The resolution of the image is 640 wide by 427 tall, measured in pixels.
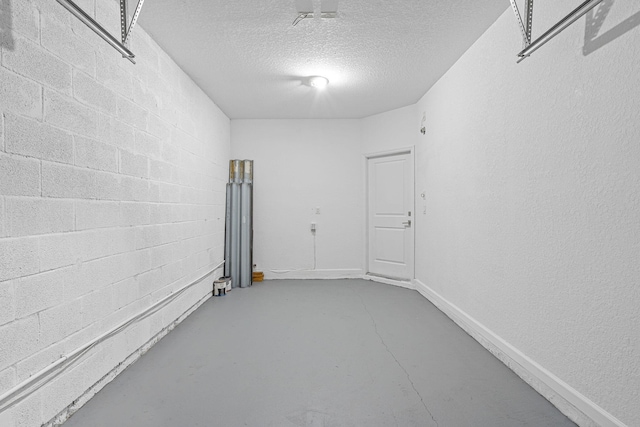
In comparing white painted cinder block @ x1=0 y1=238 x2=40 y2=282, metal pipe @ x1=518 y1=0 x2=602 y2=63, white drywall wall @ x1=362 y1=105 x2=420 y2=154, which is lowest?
white painted cinder block @ x1=0 y1=238 x2=40 y2=282

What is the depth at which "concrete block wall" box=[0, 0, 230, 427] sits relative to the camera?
53.4 inches

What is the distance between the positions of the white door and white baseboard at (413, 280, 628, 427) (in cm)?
173

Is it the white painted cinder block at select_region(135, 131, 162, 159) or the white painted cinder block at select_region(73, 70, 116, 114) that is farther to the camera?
the white painted cinder block at select_region(135, 131, 162, 159)

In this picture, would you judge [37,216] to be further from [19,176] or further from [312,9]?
[312,9]

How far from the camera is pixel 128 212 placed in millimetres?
2186

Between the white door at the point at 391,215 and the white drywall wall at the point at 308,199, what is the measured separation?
0.70ft

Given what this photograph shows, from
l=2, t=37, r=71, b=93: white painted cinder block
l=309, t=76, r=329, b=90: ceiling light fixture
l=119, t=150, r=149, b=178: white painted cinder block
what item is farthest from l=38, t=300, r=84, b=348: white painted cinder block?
l=309, t=76, r=329, b=90: ceiling light fixture

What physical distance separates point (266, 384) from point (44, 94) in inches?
77.7

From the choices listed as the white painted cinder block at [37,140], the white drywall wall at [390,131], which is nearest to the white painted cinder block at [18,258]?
the white painted cinder block at [37,140]

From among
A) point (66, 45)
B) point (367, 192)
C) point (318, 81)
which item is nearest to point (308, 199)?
point (367, 192)

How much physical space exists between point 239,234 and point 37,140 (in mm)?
3116

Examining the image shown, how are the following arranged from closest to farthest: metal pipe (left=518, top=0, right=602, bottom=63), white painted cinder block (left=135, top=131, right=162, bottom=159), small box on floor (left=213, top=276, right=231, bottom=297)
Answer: metal pipe (left=518, top=0, right=602, bottom=63), white painted cinder block (left=135, top=131, right=162, bottom=159), small box on floor (left=213, top=276, right=231, bottom=297)

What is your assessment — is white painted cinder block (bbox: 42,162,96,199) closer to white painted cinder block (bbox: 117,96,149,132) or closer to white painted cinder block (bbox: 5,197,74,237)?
white painted cinder block (bbox: 5,197,74,237)

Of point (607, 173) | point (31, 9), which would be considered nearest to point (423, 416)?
point (607, 173)
